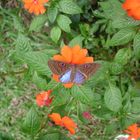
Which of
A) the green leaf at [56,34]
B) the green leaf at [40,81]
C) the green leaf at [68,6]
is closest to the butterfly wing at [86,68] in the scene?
the green leaf at [40,81]

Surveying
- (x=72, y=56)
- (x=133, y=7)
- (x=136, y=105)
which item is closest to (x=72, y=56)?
(x=72, y=56)

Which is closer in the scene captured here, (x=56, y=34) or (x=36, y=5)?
(x=36, y=5)

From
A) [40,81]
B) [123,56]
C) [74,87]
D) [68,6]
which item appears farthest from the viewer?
[68,6]

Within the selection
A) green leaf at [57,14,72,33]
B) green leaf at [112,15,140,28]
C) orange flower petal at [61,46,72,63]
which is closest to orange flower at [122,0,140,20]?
green leaf at [112,15,140,28]

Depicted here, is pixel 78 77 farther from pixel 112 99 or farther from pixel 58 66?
pixel 112 99

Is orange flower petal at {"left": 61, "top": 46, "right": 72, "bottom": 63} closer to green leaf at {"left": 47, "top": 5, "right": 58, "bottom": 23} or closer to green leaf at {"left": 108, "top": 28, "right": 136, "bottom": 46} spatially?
green leaf at {"left": 108, "top": 28, "right": 136, "bottom": 46}

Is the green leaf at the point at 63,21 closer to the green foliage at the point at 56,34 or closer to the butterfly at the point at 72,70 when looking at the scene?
the green foliage at the point at 56,34

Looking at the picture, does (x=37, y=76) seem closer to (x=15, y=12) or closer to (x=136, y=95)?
(x=136, y=95)
